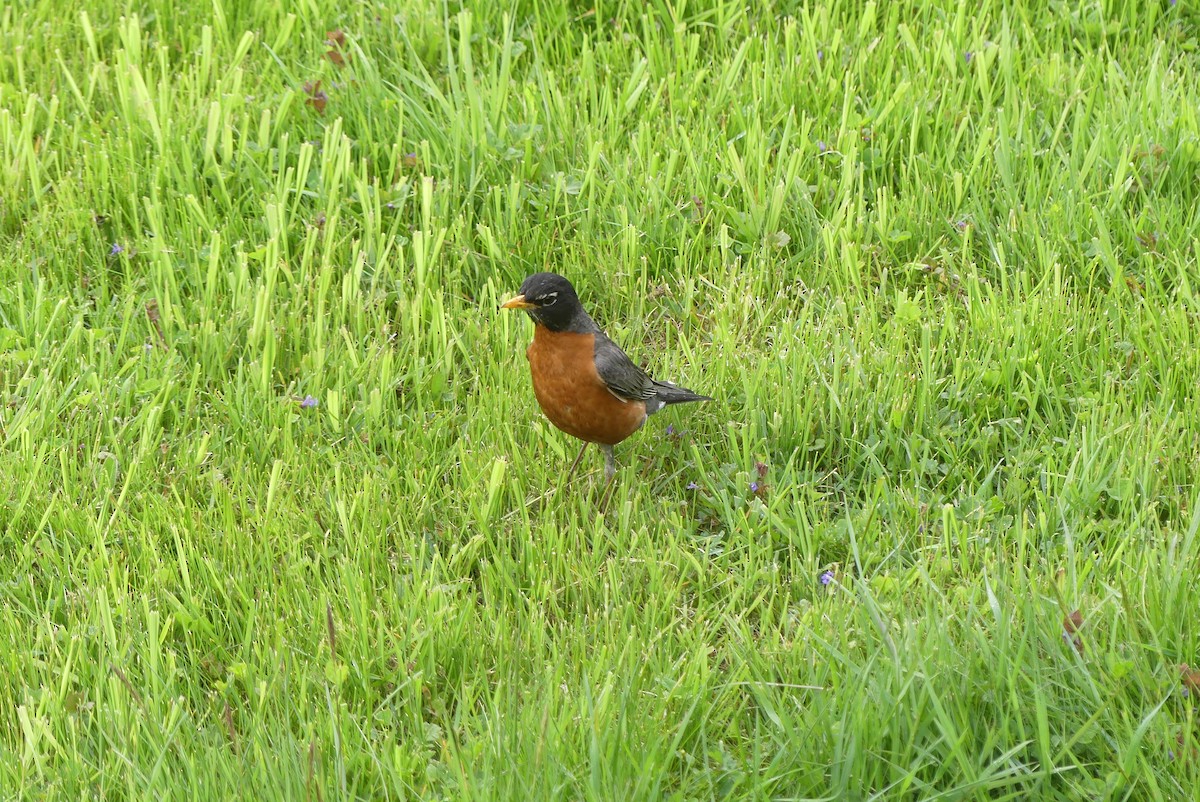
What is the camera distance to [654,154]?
17.9 ft

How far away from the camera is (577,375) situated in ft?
14.4

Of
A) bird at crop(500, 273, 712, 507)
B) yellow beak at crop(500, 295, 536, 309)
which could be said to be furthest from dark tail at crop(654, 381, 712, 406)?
yellow beak at crop(500, 295, 536, 309)

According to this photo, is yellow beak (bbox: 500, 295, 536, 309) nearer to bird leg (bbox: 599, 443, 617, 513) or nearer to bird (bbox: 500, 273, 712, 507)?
bird (bbox: 500, 273, 712, 507)

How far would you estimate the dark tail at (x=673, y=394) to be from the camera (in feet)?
15.2

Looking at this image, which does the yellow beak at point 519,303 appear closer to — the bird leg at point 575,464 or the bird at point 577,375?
the bird at point 577,375

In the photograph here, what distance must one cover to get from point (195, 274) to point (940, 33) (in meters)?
3.30

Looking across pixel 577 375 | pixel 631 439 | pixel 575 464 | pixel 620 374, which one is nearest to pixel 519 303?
pixel 577 375

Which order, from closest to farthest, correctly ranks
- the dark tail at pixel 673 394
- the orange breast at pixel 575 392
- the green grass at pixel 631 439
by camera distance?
the green grass at pixel 631 439, the orange breast at pixel 575 392, the dark tail at pixel 673 394

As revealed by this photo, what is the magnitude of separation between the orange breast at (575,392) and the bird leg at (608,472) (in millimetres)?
95

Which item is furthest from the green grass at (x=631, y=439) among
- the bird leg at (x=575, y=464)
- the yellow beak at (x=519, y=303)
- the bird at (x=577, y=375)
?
the yellow beak at (x=519, y=303)

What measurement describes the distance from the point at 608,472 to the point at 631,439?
0.34 meters

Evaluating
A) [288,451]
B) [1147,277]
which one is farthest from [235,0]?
[1147,277]

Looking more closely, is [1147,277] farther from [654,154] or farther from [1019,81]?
[654,154]

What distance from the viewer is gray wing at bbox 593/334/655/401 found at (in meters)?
4.45
